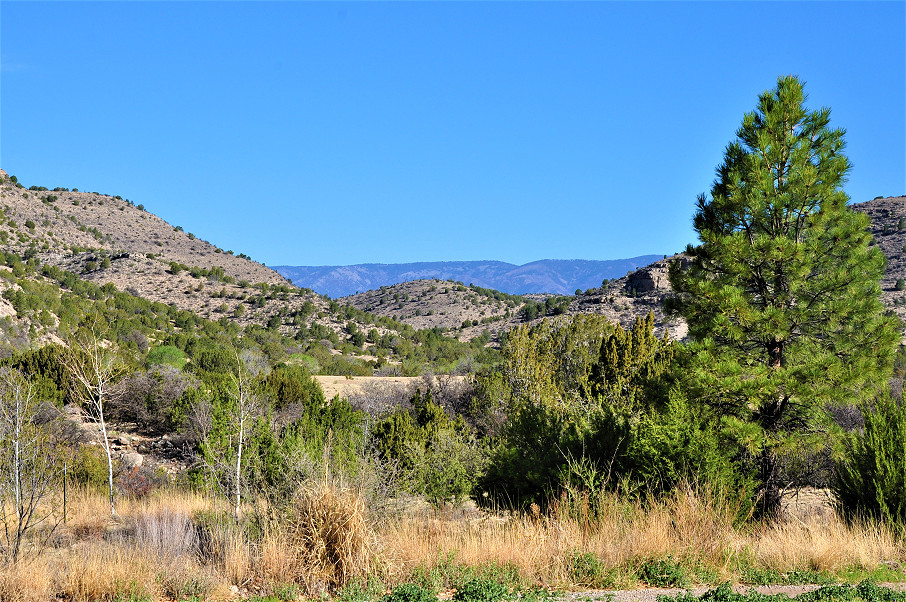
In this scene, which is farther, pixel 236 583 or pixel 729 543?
pixel 729 543

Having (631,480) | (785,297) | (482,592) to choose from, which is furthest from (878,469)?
(482,592)

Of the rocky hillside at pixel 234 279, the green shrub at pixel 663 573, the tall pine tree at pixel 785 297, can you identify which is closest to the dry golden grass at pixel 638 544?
the green shrub at pixel 663 573

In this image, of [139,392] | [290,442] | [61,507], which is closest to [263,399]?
[139,392]

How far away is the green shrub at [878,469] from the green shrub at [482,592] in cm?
539

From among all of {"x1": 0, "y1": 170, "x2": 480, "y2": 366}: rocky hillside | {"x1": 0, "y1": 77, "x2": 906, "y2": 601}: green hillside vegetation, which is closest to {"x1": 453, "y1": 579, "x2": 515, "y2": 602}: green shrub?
{"x1": 0, "y1": 77, "x2": 906, "y2": 601}: green hillside vegetation

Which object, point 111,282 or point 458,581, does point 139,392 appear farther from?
point 111,282

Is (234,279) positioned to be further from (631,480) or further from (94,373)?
(631,480)

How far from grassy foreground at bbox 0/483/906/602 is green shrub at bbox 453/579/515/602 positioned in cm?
8

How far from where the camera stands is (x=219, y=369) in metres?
30.3

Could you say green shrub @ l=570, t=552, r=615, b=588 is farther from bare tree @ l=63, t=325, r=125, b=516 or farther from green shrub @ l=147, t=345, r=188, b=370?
green shrub @ l=147, t=345, r=188, b=370

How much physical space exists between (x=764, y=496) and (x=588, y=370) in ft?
44.9

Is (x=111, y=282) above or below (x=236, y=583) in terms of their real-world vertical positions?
above

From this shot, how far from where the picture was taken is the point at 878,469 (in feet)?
32.2

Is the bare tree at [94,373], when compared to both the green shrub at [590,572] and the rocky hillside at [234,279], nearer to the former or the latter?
the green shrub at [590,572]
